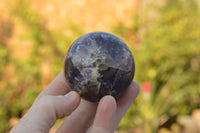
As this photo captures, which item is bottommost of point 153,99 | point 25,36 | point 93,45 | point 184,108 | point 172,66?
point 184,108

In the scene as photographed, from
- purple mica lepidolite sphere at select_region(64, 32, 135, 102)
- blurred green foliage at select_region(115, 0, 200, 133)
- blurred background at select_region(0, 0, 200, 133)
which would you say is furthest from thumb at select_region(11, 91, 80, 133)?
blurred green foliage at select_region(115, 0, 200, 133)

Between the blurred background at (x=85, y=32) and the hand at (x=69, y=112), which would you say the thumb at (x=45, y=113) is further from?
the blurred background at (x=85, y=32)

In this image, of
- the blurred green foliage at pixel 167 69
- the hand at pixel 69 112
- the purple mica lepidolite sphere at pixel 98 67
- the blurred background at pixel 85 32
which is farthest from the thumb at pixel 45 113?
the blurred green foliage at pixel 167 69

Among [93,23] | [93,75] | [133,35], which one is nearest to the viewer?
[93,75]

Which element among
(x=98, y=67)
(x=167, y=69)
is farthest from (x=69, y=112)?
(x=167, y=69)

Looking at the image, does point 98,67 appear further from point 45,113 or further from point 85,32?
point 85,32

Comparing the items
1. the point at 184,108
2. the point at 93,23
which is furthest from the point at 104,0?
the point at 184,108

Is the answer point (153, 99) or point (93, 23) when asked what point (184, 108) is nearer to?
point (153, 99)
